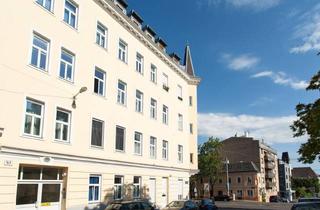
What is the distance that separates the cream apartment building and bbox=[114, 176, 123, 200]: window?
2.7 inches

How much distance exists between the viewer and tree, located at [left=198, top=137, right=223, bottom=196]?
78838 millimetres

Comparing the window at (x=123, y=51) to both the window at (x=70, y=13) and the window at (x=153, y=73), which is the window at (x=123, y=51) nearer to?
the window at (x=153, y=73)

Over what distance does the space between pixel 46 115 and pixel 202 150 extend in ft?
219

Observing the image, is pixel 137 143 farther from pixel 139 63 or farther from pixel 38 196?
pixel 38 196

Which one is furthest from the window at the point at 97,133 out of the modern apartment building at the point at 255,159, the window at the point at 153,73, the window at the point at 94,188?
the modern apartment building at the point at 255,159

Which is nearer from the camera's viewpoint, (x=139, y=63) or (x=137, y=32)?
(x=137, y=32)

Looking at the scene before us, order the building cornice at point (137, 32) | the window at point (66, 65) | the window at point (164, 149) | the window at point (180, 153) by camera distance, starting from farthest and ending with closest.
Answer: the window at point (180, 153), the window at point (164, 149), the building cornice at point (137, 32), the window at point (66, 65)

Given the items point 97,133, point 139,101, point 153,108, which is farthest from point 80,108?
point 153,108

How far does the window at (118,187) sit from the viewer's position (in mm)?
24547

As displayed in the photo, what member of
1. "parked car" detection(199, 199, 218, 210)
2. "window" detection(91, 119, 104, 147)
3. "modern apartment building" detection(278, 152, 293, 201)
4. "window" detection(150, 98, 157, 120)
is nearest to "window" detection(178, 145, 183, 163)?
"window" detection(150, 98, 157, 120)

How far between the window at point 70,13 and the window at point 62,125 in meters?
5.37

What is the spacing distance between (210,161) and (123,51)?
55.9 metres

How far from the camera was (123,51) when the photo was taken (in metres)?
27.6

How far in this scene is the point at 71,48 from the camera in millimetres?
20766
